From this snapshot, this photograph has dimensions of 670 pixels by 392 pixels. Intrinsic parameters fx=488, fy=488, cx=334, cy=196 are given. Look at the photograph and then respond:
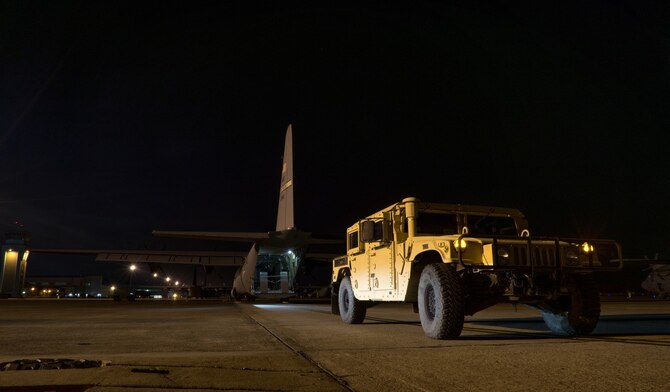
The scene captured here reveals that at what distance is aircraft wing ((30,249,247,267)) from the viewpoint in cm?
4019

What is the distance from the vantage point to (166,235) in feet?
74.0

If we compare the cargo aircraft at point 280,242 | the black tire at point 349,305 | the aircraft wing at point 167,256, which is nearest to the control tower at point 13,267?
the aircraft wing at point 167,256

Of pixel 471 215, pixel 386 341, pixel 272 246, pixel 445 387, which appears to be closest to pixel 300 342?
pixel 386 341

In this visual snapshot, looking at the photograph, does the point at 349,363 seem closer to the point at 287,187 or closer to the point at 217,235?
the point at 217,235

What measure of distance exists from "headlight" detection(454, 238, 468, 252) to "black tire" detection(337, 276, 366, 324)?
4.18 meters

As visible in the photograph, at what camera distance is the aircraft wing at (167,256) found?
132ft

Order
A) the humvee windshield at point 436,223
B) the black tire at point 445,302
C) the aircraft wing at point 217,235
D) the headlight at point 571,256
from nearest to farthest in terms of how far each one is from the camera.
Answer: the black tire at point 445,302 → the headlight at point 571,256 → the humvee windshield at point 436,223 → the aircraft wing at point 217,235

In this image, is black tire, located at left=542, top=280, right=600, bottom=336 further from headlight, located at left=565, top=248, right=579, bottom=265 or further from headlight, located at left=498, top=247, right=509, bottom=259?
headlight, located at left=498, top=247, right=509, bottom=259

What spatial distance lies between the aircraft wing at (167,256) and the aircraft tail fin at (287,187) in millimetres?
11339

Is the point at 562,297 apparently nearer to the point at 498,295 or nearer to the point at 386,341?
the point at 498,295

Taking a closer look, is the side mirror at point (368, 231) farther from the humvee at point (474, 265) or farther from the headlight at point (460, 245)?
the headlight at point (460, 245)

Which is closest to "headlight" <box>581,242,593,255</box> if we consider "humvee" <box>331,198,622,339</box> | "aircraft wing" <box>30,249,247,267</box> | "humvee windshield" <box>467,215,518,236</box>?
"humvee" <box>331,198,622,339</box>

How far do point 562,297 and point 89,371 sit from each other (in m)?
7.02

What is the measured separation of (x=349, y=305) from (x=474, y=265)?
15.8 feet
